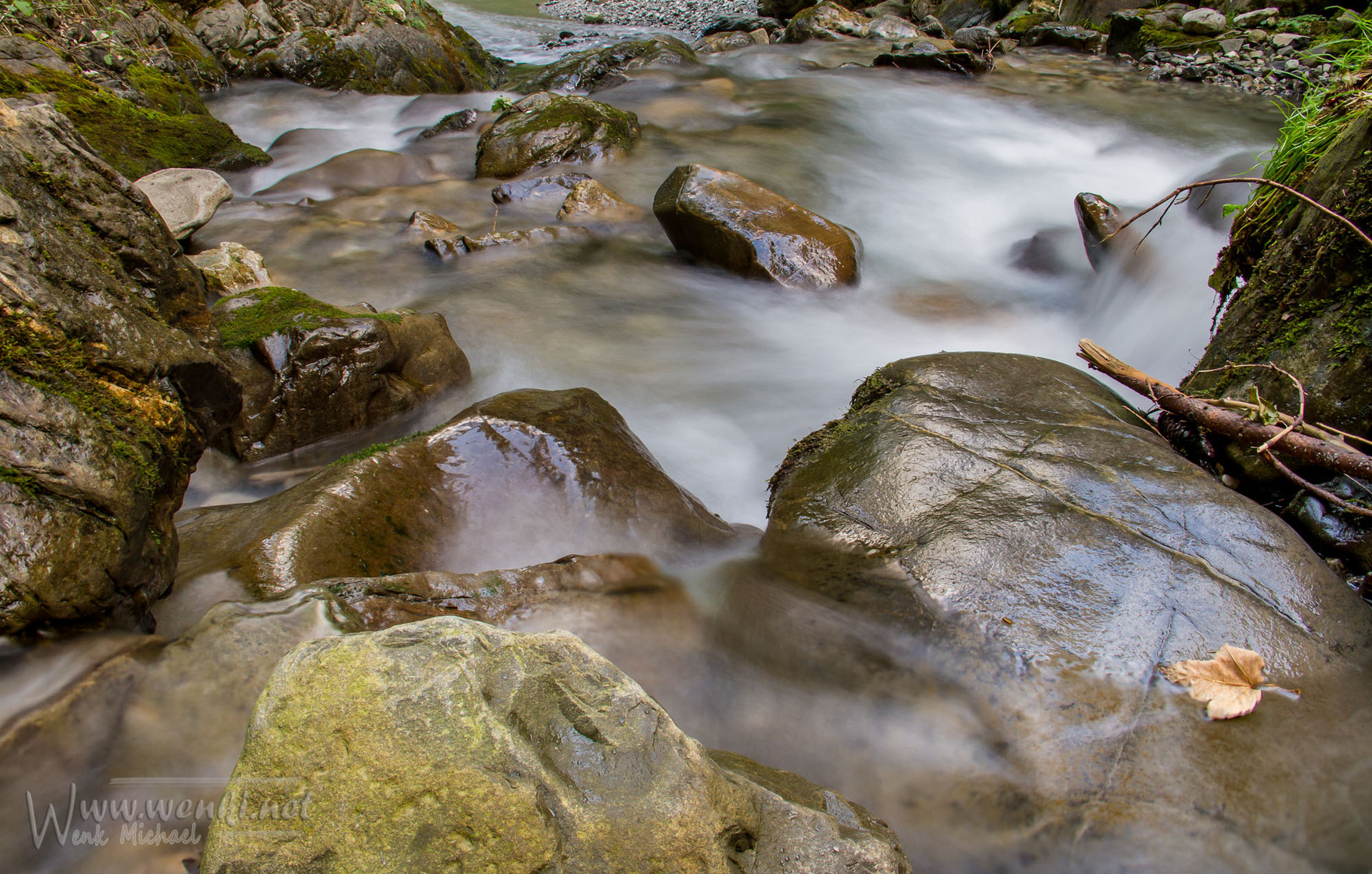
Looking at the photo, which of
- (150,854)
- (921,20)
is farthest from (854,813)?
(921,20)

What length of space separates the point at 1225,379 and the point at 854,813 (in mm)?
3402

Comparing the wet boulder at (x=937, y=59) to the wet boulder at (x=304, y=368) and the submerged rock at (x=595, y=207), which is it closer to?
the submerged rock at (x=595, y=207)

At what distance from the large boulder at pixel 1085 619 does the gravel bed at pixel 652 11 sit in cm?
2256

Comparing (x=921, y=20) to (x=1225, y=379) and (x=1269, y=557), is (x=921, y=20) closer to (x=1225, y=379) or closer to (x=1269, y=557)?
(x=1225, y=379)

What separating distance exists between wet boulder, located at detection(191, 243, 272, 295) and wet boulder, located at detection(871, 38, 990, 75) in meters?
12.4

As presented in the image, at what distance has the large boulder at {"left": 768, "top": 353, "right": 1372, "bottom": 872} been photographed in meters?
2.21

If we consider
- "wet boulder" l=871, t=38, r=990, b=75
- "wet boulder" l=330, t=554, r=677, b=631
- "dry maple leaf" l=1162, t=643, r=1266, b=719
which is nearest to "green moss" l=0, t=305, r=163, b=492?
"wet boulder" l=330, t=554, r=677, b=631

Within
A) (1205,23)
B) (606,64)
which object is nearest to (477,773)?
(606,64)

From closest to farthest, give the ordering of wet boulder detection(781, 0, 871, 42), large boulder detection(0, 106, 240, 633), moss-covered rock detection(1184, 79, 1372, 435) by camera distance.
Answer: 1. large boulder detection(0, 106, 240, 633)
2. moss-covered rock detection(1184, 79, 1372, 435)
3. wet boulder detection(781, 0, 871, 42)

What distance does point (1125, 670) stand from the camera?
2.45 metres

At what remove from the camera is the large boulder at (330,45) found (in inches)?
476

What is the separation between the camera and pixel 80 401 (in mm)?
2439

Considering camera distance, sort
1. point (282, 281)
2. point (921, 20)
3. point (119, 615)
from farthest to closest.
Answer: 1. point (921, 20)
2. point (282, 281)
3. point (119, 615)

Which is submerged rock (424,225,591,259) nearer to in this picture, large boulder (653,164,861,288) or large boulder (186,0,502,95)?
large boulder (653,164,861,288)
